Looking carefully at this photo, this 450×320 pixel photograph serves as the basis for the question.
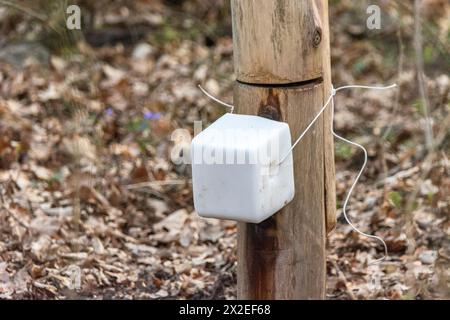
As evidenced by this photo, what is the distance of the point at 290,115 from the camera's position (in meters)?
3.27

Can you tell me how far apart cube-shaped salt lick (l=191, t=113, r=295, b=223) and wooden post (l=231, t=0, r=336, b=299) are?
0.13 metres

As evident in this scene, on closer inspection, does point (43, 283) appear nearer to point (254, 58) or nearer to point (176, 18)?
point (254, 58)

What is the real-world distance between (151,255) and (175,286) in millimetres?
349

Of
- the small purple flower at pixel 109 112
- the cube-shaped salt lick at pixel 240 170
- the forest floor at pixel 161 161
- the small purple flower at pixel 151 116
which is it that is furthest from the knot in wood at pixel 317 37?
the small purple flower at pixel 109 112

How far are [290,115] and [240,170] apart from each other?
13.5 inches

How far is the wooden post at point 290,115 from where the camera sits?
3.20 metres

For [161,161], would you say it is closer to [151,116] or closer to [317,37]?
[151,116]

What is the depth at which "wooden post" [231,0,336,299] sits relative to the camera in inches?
126

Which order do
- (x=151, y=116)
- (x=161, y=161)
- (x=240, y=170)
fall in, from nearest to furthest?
(x=240, y=170) < (x=161, y=161) < (x=151, y=116)

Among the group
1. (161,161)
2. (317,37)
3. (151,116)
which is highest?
(317,37)

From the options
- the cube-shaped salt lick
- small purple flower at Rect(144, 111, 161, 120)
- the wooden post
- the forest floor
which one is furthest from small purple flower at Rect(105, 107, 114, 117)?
the cube-shaped salt lick

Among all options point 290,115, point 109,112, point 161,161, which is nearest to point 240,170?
point 290,115

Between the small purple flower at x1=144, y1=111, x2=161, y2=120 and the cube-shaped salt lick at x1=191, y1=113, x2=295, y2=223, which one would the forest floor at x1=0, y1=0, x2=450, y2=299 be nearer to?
the small purple flower at x1=144, y1=111, x2=161, y2=120
